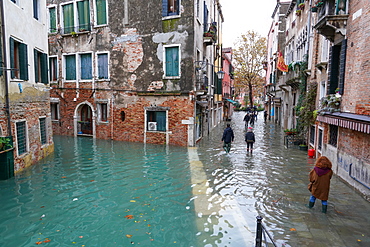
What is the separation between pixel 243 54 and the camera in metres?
40.2

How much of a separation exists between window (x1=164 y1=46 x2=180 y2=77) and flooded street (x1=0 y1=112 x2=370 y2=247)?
18.4ft

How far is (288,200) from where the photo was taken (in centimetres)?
736

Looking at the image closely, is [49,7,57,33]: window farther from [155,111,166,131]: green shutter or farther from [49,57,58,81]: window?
[155,111,166,131]: green shutter

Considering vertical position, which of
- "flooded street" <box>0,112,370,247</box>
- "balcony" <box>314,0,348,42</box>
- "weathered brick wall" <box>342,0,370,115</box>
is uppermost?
"balcony" <box>314,0,348,42</box>

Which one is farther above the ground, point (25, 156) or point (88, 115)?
point (88, 115)

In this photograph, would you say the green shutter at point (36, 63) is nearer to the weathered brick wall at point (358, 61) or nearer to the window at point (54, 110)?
the window at point (54, 110)

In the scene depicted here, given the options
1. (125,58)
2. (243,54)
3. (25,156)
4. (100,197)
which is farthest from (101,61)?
(243,54)

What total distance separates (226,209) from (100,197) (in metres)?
3.57

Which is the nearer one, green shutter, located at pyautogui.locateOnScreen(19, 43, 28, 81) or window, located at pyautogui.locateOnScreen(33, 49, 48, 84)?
green shutter, located at pyautogui.locateOnScreen(19, 43, 28, 81)

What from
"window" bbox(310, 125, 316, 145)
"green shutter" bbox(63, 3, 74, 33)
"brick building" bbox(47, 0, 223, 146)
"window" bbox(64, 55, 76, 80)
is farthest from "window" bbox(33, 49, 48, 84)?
"window" bbox(310, 125, 316, 145)

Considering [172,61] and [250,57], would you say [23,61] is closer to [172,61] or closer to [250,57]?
[172,61]

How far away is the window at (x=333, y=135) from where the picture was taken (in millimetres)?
Answer: 9969

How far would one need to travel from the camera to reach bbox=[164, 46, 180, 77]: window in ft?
50.1

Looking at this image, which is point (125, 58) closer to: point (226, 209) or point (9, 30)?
point (9, 30)
